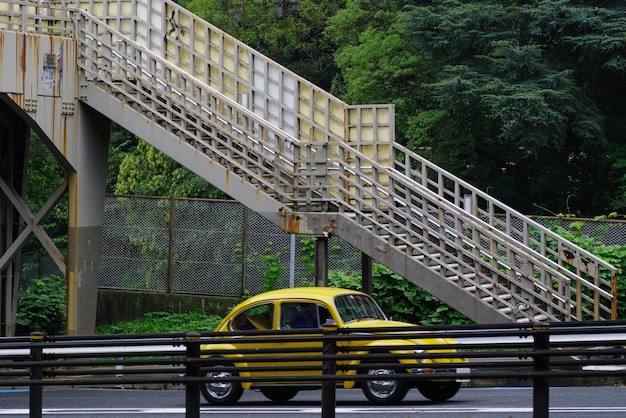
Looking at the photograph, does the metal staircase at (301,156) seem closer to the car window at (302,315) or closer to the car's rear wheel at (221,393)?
the car window at (302,315)

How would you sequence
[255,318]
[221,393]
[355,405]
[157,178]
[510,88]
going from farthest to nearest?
[157,178]
[510,88]
[255,318]
[221,393]
[355,405]

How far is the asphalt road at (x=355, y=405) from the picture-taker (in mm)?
13359

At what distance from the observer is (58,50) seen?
20562 millimetres

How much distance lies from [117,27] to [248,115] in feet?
15.0

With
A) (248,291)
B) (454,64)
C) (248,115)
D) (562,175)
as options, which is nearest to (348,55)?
(454,64)

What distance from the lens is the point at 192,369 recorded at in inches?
422

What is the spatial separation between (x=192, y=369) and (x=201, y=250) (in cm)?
1765

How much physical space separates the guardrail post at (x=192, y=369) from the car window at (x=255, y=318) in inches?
192

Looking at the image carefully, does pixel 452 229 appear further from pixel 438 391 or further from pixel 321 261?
pixel 438 391

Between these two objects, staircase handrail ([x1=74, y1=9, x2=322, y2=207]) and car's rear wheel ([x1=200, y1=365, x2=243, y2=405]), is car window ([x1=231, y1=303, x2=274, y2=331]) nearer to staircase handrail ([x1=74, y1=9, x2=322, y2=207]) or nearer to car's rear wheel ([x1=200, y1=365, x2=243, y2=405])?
car's rear wheel ([x1=200, y1=365, x2=243, y2=405])

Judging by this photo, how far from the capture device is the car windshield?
50.8 ft

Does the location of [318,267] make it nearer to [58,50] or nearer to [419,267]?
[419,267]

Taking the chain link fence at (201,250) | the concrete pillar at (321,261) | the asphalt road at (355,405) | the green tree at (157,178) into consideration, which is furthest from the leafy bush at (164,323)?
the green tree at (157,178)

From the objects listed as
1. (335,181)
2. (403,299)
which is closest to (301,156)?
(335,181)
